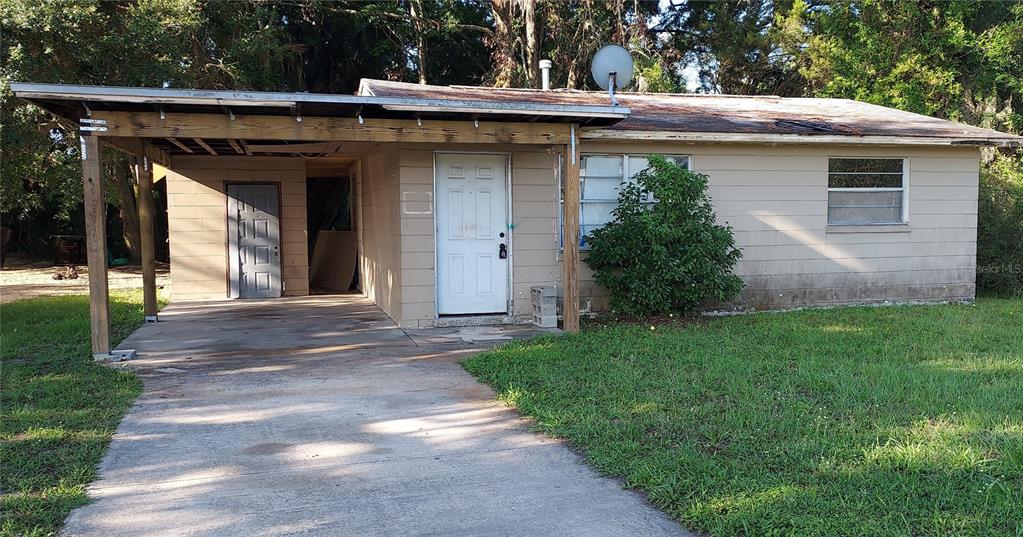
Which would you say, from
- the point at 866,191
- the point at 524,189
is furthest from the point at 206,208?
the point at 866,191

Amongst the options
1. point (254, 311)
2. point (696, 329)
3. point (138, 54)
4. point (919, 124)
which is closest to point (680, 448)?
point (696, 329)

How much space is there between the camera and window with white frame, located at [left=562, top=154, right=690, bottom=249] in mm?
10203

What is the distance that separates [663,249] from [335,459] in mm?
5608

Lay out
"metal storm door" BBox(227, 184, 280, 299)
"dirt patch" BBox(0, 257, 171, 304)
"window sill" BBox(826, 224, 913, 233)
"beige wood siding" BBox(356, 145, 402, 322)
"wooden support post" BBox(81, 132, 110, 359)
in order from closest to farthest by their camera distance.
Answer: "wooden support post" BBox(81, 132, 110, 359)
"beige wood siding" BBox(356, 145, 402, 322)
"window sill" BBox(826, 224, 913, 233)
"metal storm door" BBox(227, 184, 280, 299)
"dirt patch" BBox(0, 257, 171, 304)

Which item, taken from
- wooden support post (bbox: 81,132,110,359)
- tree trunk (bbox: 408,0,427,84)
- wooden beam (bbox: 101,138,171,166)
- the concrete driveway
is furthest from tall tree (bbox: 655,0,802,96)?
wooden support post (bbox: 81,132,110,359)

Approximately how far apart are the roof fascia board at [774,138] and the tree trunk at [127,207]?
472 inches

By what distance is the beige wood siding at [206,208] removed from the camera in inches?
506

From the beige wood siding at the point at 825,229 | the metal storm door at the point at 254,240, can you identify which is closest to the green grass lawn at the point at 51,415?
the metal storm door at the point at 254,240

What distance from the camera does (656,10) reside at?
24.1m

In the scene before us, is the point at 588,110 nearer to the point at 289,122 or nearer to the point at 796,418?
the point at 289,122

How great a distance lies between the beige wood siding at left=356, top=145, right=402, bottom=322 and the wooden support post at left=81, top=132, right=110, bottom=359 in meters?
3.44

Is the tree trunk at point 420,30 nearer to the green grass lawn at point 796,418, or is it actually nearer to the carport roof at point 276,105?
Answer: the carport roof at point 276,105

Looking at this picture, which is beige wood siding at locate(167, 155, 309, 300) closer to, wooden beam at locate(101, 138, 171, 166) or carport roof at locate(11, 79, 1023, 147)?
wooden beam at locate(101, 138, 171, 166)

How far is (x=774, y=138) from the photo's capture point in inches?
411
